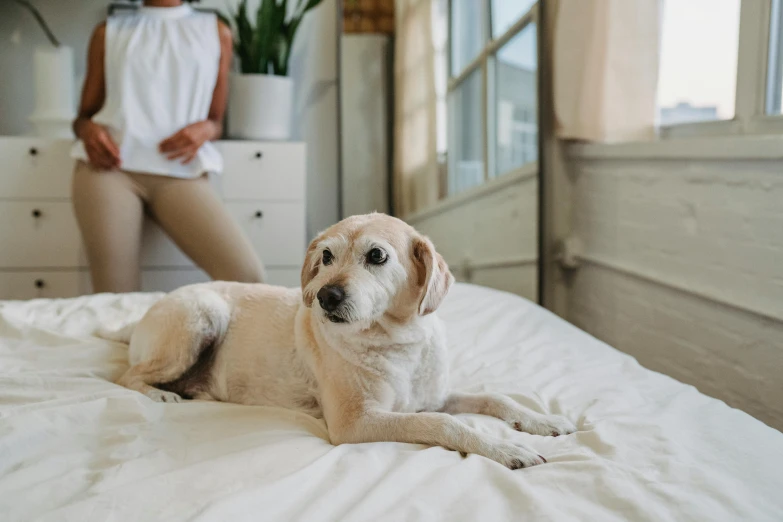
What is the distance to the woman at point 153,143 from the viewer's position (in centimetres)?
302

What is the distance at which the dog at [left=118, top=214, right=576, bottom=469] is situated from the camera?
127 centimetres

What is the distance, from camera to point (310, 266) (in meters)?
1.45

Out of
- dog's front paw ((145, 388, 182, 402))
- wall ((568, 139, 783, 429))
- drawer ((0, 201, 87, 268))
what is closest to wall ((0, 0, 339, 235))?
drawer ((0, 201, 87, 268))

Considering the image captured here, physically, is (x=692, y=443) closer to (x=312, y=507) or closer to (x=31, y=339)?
(x=312, y=507)

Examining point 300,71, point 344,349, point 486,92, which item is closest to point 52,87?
point 300,71

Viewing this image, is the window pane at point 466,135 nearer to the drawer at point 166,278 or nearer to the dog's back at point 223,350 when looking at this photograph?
the drawer at point 166,278

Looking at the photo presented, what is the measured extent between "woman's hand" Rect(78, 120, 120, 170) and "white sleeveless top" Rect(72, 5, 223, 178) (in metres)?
0.04

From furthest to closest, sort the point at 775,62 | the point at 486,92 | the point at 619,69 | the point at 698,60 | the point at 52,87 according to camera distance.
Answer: the point at 52,87
the point at 486,92
the point at 619,69
the point at 698,60
the point at 775,62

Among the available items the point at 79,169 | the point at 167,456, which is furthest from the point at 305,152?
the point at 167,456

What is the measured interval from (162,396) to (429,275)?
0.71 metres

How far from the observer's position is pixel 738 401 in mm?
1926

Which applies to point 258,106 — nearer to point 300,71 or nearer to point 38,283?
point 300,71

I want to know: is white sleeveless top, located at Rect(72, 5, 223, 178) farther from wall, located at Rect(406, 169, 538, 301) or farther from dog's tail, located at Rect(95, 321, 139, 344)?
dog's tail, located at Rect(95, 321, 139, 344)

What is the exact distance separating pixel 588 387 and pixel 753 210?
72cm
